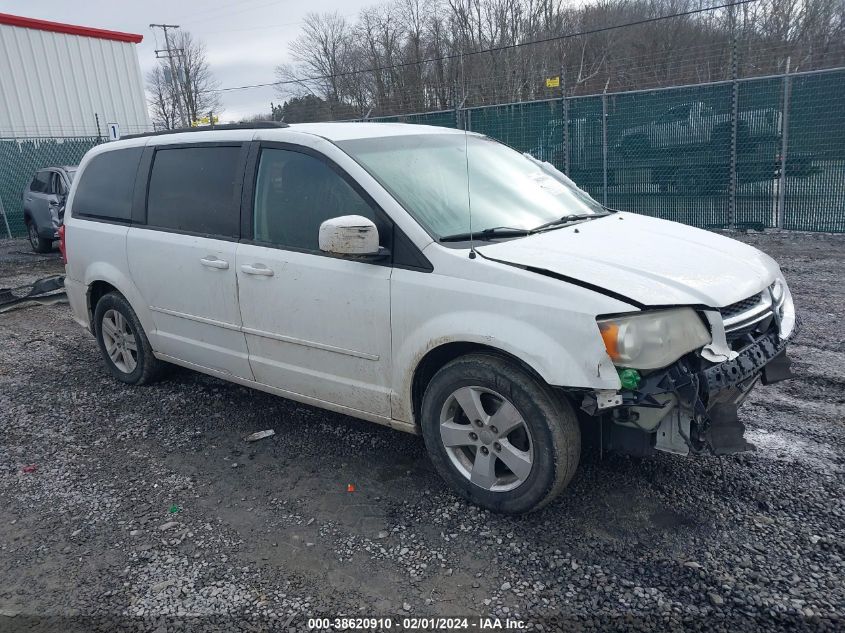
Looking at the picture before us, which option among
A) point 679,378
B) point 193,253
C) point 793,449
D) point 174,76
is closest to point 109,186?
point 193,253

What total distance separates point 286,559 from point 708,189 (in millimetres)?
9889

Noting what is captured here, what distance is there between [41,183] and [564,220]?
13269 millimetres

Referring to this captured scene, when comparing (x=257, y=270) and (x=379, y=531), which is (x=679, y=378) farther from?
(x=257, y=270)

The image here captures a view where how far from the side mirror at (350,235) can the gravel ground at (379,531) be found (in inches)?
50.9

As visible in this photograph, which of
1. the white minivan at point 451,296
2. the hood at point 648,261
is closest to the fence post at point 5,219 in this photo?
the white minivan at point 451,296

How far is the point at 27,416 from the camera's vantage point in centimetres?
487

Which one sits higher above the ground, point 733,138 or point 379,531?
point 733,138

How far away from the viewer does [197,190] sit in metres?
4.36

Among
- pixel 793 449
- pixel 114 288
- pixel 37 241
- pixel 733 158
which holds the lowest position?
pixel 793 449

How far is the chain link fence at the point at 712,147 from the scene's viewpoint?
9688mm

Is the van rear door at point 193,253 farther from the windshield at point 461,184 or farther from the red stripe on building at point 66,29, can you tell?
the red stripe on building at point 66,29

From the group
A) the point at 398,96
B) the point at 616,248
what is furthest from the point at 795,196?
the point at 398,96

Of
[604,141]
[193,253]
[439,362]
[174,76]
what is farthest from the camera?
[174,76]

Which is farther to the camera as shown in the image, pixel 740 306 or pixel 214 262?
pixel 214 262
